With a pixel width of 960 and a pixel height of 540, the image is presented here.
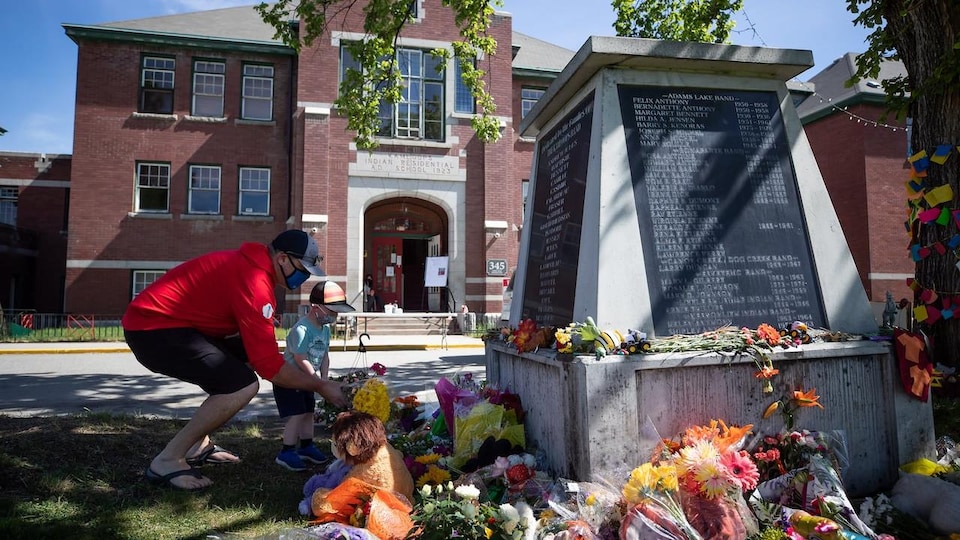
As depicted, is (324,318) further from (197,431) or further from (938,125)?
(938,125)

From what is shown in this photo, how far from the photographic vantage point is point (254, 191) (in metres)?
20.9

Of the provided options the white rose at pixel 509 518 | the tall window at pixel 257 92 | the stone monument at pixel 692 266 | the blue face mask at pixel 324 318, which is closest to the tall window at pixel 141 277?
the tall window at pixel 257 92

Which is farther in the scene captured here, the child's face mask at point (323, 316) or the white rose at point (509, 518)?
the child's face mask at point (323, 316)

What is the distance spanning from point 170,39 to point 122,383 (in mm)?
15597

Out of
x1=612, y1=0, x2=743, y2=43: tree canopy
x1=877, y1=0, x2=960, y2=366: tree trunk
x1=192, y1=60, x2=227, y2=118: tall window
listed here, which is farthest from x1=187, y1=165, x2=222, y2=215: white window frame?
x1=877, y1=0, x2=960, y2=366: tree trunk

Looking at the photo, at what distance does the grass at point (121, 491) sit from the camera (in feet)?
10.1

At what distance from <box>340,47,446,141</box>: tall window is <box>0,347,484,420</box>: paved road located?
29.6ft

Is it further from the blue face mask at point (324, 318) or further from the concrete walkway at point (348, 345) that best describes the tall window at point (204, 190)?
the blue face mask at point (324, 318)

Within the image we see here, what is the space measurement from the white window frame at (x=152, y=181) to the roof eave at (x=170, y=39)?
14.1ft

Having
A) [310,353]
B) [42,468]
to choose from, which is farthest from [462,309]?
[42,468]

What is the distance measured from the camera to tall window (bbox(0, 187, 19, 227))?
83.0 feet

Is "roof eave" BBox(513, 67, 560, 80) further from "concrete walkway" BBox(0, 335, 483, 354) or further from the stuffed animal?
the stuffed animal

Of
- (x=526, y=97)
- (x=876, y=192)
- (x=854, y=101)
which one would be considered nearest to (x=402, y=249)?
(x=526, y=97)

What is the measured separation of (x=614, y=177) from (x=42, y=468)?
4.33 m
